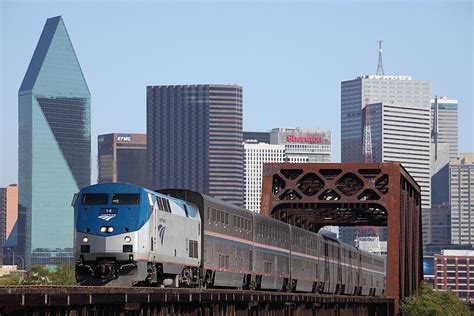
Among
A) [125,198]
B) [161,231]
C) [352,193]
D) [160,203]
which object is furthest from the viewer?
[352,193]

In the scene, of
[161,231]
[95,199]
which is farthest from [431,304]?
[95,199]

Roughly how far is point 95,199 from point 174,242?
4859mm

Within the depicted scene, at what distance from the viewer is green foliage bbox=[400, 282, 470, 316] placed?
12182 cm

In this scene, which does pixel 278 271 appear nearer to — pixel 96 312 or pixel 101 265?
pixel 101 265

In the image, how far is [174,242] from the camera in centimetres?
5769

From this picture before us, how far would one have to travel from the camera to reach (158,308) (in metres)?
50.0

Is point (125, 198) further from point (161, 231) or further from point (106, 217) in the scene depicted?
point (161, 231)

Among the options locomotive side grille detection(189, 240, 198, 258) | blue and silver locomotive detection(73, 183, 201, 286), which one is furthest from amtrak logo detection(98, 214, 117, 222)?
locomotive side grille detection(189, 240, 198, 258)

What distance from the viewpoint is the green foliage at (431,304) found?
400 feet

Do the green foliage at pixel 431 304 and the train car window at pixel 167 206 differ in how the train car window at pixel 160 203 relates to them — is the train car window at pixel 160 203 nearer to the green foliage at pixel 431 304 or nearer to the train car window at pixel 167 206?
the train car window at pixel 167 206

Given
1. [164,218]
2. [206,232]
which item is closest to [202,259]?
[206,232]

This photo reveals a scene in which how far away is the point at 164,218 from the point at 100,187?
10.7 ft

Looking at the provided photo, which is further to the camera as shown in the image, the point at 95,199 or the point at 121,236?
the point at 95,199

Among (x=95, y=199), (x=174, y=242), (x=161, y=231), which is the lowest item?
(x=174, y=242)
